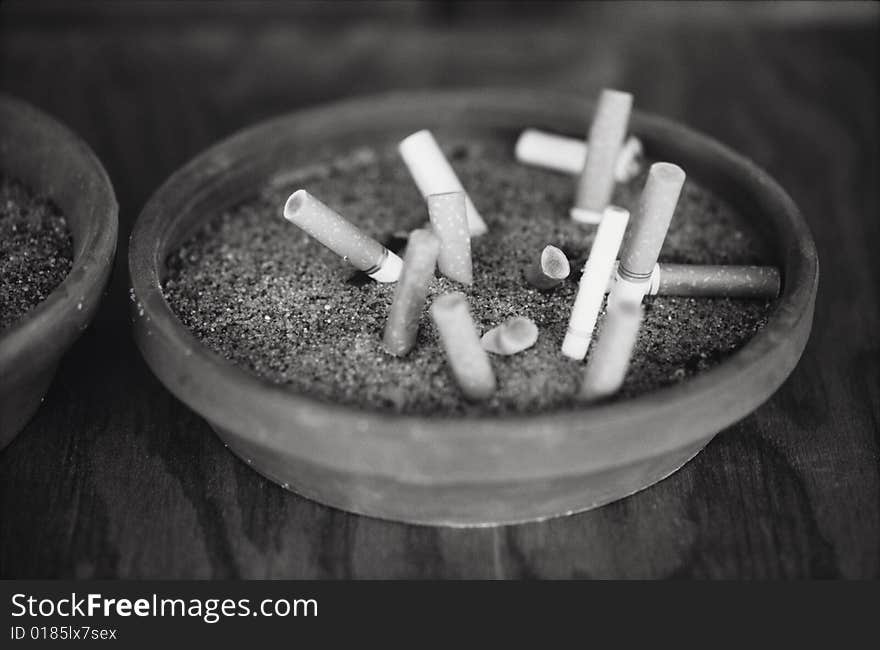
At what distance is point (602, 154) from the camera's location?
2.77 ft

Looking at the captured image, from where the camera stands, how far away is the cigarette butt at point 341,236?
0.71 metres

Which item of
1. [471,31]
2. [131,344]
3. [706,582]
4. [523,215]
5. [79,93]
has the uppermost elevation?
[471,31]

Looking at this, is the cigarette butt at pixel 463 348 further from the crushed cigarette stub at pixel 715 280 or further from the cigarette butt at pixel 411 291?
the crushed cigarette stub at pixel 715 280

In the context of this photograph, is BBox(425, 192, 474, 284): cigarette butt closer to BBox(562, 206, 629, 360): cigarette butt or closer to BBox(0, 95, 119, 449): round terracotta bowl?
BBox(562, 206, 629, 360): cigarette butt

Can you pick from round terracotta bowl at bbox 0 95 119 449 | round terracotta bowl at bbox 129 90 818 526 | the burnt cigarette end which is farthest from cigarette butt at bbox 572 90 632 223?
round terracotta bowl at bbox 0 95 119 449

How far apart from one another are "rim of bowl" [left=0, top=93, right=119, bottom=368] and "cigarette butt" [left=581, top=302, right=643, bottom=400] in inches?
14.1

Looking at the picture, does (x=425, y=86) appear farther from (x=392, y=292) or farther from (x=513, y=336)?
(x=513, y=336)

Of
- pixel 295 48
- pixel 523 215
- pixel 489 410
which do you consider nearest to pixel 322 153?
pixel 523 215

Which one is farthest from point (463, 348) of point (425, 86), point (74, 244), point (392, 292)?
point (425, 86)

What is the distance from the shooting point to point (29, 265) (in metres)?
0.77

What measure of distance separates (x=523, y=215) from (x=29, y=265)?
44 cm

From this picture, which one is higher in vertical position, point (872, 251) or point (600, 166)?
point (872, 251)

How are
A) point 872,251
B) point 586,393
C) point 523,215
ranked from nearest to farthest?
point 586,393 < point 523,215 < point 872,251

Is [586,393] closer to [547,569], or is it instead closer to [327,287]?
[547,569]
